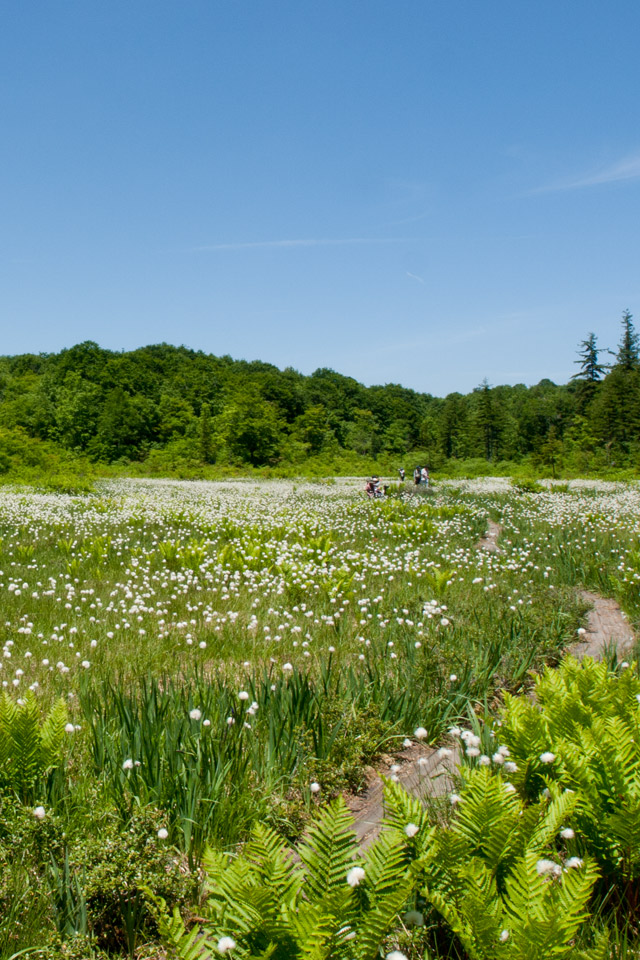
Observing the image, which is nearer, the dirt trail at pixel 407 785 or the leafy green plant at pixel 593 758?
the leafy green plant at pixel 593 758

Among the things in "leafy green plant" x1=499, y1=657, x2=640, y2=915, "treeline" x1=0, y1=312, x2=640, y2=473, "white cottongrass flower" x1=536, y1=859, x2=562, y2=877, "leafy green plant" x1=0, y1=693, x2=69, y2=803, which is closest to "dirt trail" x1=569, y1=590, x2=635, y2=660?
"leafy green plant" x1=499, y1=657, x2=640, y2=915

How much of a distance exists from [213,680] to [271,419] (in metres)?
66.6

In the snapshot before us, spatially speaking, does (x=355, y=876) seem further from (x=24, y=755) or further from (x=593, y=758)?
(x=24, y=755)

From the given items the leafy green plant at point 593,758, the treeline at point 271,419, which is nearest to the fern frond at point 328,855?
the leafy green plant at point 593,758

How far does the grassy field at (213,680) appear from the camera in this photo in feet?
8.16

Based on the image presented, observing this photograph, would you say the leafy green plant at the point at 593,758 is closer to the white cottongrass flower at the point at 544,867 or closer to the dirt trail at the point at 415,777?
the white cottongrass flower at the point at 544,867

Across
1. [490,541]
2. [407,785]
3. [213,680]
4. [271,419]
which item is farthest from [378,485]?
[271,419]

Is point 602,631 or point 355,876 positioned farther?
point 602,631

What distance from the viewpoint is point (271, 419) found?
70.1m

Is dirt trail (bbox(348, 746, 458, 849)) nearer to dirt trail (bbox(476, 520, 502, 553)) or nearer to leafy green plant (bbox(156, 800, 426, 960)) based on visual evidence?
leafy green plant (bbox(156, 800, 426, 960))

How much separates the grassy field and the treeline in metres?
43.0

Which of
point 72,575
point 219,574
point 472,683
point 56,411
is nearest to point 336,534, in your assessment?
point 219,574

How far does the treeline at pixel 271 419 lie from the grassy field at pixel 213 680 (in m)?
43.0

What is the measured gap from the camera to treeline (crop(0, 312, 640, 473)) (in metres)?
58.5
